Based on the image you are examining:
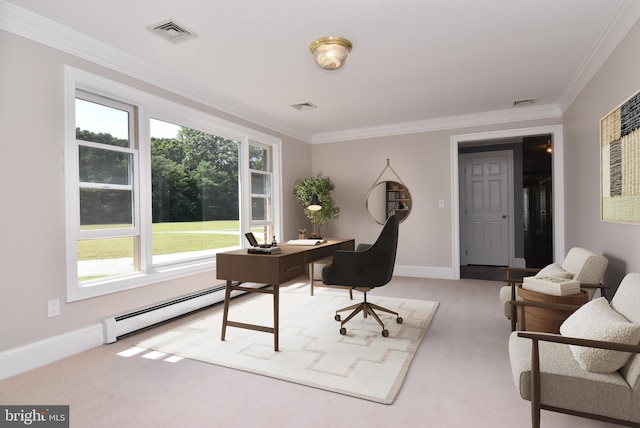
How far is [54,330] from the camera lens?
254 cm

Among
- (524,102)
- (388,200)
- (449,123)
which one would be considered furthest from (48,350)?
(524,102)

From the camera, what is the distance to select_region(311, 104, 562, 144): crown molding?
4.72 meters

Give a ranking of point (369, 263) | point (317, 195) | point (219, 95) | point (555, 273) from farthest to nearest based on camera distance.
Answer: point (317, 195), point (219, 95), point (369, 263), point (555, 273)

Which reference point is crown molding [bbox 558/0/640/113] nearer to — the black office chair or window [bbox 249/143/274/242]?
the black office chair

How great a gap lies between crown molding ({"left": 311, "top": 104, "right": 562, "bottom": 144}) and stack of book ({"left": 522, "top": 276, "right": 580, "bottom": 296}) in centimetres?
312

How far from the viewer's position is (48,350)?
8.13ft

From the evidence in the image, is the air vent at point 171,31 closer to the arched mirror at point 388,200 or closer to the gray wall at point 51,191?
the gray wall at point 51,191

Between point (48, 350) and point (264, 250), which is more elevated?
point (264, 250)

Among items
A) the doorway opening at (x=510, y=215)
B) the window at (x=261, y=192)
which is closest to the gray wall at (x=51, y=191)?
the window at (x=261, y=192)

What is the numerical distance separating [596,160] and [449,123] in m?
2.30

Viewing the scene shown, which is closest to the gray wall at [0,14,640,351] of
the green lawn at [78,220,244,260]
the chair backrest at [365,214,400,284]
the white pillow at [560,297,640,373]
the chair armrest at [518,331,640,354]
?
the green lawn at [78,220,244,260]

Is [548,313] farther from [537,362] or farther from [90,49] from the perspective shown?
[90,49]

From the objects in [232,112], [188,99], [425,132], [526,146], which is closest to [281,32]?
[188,99]

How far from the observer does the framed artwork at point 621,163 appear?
7.54ft
